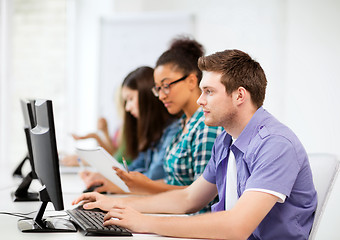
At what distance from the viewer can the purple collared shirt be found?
43.3 inches

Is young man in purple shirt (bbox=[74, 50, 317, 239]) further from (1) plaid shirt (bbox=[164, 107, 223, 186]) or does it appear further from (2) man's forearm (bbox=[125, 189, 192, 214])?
(1) plaid shirt (bbox=[164, 107, 223, 186])

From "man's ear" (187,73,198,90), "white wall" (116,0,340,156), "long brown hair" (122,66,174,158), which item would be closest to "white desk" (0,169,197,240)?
"long brown hair" (122,66,174,158)

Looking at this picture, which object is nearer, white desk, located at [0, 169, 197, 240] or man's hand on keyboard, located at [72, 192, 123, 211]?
white desk, located at [0, 169, 197, 240]

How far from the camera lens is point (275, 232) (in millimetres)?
1172

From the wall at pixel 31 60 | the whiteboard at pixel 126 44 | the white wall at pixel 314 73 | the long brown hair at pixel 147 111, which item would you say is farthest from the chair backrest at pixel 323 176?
the whiteboard at pixel 126 44

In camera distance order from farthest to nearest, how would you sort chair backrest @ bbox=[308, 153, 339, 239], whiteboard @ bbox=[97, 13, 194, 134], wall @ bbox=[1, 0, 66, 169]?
whiteboard @ bbox=[97, 13, 194, 134], wall @ bbox=[1, 0, 66, 169], chair backrest @ bbox=[308, 153, 339, 239]

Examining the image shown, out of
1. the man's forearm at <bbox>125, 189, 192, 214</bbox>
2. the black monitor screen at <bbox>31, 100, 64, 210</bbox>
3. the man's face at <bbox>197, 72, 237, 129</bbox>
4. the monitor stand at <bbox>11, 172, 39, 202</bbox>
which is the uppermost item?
the man's face at <bbox>197, 72, 237, 129</bbox>

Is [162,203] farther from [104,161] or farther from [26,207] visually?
[26,207]

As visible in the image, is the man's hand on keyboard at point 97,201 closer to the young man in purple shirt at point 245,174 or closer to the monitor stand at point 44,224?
→ the young man in purple shirt at point 245,174

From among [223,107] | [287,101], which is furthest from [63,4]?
[223,107]

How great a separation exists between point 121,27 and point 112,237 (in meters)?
3.49

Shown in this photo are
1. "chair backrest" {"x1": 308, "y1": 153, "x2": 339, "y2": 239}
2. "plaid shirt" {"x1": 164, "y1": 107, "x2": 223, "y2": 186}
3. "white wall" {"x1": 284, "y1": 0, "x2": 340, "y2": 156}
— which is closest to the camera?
"chair backrest" {"x1": 308, "y1": 153, "x2": 339, "y2": 239}

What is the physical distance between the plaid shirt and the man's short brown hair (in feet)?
1.39

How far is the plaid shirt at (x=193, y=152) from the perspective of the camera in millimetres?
1716
